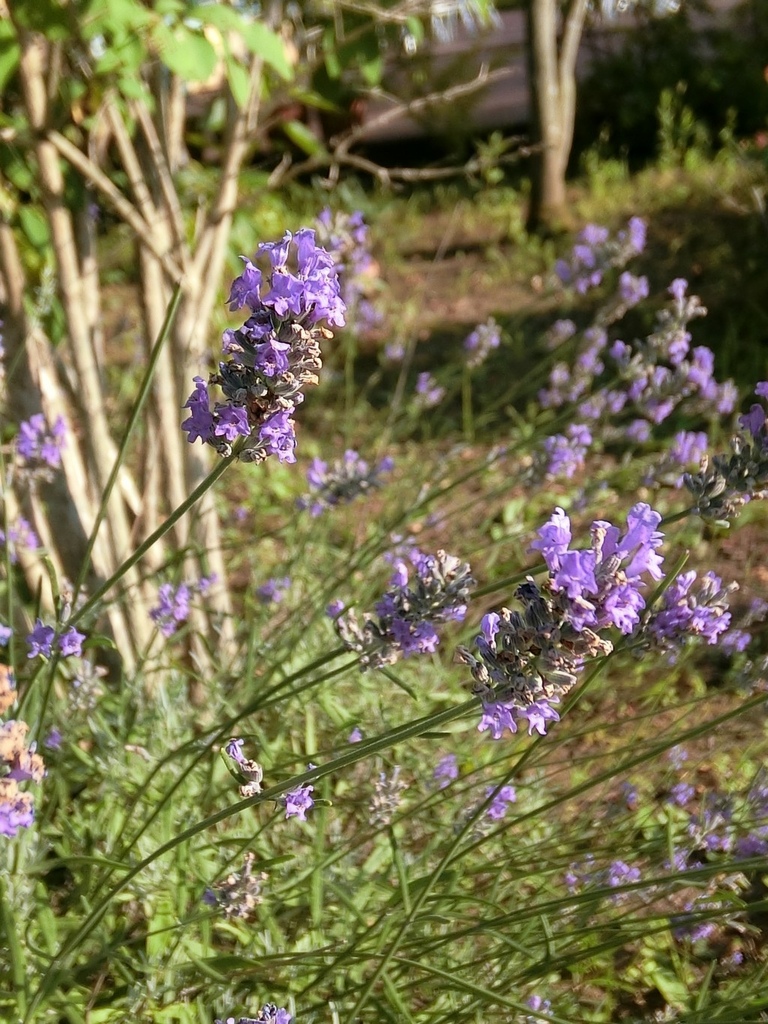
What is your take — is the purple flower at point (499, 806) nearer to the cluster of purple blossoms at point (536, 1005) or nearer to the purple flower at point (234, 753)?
the cluster of purple blossoms at point (536, 1005)

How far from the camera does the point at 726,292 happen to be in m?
4.88

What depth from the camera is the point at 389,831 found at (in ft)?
4.80

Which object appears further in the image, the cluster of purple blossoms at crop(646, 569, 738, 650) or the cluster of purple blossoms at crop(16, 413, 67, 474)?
the cluster of purple blossoms at crop(16, 413, 67, 474)

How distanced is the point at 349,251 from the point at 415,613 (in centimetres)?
198

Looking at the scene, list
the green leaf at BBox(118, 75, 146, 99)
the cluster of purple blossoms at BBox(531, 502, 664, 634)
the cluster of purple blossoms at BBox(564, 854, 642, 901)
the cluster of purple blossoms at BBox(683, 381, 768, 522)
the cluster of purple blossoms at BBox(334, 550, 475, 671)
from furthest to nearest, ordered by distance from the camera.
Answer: the green leaf at BBox(118, 75, 146, 99) → the cluster of purple blossoms at BBox(564, 854, 642, 901) → the cluster of purple blossoms at BBox(334, 550, 475, 671) → the cluster of purple blossoms at BBox(683, 381, 768, 522) → the cluster of purple blossoms at BBox(531, 502, 664, 634)

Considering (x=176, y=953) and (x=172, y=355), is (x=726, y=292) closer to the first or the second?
(x=172, y=355)

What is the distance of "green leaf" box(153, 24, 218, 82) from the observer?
169cm

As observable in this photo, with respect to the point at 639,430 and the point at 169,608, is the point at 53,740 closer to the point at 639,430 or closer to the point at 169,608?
the point at 169,608

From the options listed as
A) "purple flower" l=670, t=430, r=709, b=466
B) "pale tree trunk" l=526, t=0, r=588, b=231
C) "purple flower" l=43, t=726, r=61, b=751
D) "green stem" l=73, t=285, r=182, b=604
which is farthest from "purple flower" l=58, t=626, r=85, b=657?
"pale tree trunk" l=526, t=0, r=588, b=231

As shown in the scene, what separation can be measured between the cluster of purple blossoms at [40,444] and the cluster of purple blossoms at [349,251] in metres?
0.81

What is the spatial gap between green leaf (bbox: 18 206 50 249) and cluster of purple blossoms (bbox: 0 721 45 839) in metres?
1.62

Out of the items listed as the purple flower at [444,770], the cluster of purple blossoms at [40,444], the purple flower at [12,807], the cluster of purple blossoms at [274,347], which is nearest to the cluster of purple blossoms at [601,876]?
the purple flower at [444,770]

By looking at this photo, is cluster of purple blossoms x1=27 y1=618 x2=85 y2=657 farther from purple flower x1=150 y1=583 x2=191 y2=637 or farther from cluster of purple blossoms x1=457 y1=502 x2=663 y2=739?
cluster of purple blossoms x1=457 y1=502 x2=663 y2=739

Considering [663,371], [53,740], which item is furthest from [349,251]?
[53,740]
